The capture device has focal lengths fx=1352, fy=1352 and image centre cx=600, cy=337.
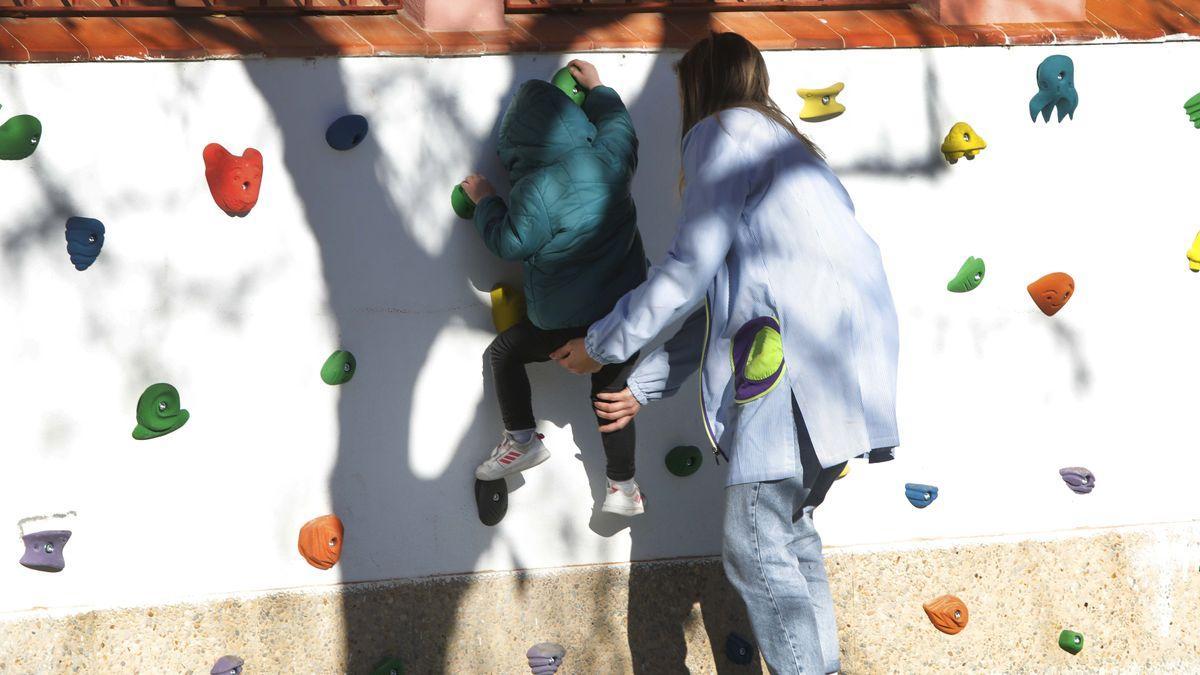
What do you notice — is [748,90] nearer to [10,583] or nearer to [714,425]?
[714,425]

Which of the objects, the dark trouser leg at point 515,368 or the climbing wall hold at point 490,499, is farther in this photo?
the climbing wall hold at point 490,499

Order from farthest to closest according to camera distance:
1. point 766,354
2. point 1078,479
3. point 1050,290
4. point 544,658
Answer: point 1078,479
point 1050,290
point 544,658
point 766,354

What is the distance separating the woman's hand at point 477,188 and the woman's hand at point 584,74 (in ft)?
1.36

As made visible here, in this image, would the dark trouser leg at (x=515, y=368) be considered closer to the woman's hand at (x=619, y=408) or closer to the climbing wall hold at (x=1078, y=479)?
the woman's hand at (x=619, y=408)

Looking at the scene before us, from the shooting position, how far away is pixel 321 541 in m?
4.06

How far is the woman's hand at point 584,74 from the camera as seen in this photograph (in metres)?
4.04

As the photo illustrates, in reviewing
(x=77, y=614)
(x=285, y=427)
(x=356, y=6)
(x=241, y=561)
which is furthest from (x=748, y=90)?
(x=77, y=614)

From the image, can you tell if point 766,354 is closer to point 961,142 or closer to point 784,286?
point 784,286

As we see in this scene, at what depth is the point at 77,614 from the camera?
12.9 feet

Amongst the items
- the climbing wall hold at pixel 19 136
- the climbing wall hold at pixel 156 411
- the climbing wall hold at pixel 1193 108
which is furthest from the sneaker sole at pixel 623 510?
the climbing wall hold at pixel 1193 108

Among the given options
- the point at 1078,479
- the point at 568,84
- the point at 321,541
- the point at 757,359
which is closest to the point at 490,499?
the point at 321,541

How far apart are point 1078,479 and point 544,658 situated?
192 cm

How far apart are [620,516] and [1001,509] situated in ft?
4.35

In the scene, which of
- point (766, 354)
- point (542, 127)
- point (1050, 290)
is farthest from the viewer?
point (1050, 290)
